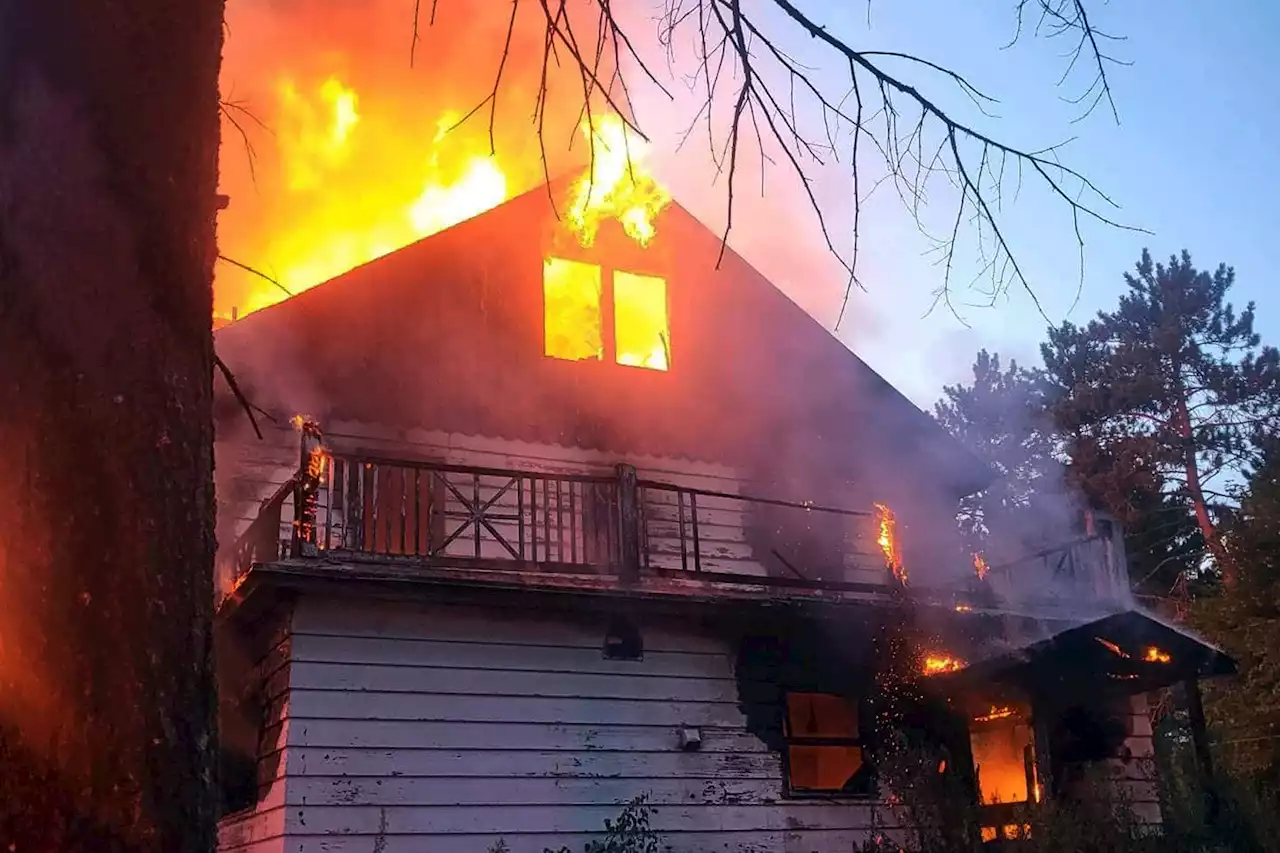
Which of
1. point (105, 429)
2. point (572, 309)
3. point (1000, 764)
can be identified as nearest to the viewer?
point (105, 429)

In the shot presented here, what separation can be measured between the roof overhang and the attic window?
5414 mm

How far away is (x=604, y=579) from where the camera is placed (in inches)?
430

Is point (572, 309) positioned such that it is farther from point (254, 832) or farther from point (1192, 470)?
point (1192, 470)

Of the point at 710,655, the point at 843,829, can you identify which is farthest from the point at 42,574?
the point at 843,829

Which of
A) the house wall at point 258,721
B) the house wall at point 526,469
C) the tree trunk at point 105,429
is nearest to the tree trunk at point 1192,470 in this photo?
the house wall at point 526,469

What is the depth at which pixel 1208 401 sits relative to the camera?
3241 cm

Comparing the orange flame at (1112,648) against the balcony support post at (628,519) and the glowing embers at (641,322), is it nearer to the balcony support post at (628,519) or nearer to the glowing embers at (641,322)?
the balcony support post at (628,519)

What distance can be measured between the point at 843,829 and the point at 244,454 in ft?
22.7

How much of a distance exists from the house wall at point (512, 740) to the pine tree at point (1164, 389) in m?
23.3

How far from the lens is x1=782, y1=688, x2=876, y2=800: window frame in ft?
35.5

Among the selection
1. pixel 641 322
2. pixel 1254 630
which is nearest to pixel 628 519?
pixel 641 322

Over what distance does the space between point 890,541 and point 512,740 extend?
4501 millimetres

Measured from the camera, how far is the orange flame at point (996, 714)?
11.6 meters

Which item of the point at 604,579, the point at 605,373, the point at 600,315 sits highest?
the point at 600,315
